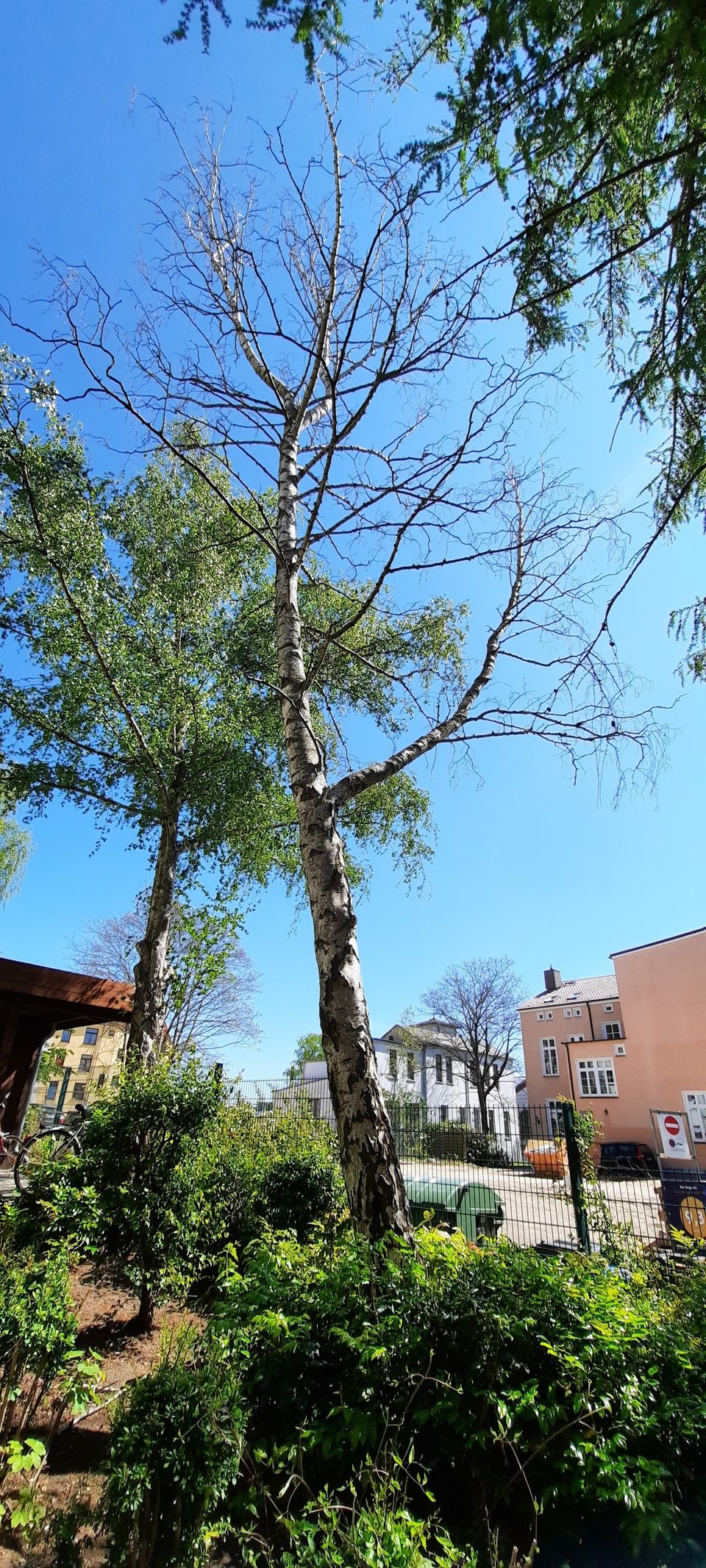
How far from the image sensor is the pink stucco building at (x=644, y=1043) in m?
22.7

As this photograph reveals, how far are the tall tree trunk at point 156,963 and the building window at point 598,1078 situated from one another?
85.7 ft

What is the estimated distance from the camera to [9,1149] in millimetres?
8727

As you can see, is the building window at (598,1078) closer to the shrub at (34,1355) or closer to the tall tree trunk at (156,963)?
the tall tree trunk at (156,963)

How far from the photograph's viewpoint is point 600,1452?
187cm

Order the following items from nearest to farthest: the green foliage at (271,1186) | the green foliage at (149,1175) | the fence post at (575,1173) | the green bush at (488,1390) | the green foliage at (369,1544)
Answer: the green foliage at (369,1544) → the green bush at (488,1390) → the green foliage at (149,1175) → the green foliage at (271,1186) → the fence post at (575,1173)

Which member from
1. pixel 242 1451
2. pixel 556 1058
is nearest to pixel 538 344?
pixel 242 1451

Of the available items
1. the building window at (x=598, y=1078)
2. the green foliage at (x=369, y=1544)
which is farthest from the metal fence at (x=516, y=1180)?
the building window at (x=598, y=1078)

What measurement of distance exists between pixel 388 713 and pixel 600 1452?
857 cm

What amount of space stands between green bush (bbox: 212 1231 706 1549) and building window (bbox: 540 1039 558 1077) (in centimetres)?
3686

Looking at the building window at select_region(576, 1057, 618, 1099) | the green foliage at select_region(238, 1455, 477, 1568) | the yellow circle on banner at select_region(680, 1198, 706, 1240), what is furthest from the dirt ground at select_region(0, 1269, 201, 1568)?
the building window at select_region(576, 1057, 618, 1099)

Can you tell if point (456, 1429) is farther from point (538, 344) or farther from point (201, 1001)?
point (201, 1001)

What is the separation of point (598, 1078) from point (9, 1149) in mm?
27767

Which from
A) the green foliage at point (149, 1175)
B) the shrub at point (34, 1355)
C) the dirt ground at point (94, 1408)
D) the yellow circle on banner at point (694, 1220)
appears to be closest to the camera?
the dirt ground at point (94, 1408)

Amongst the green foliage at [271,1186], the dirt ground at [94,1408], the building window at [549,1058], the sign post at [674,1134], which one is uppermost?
the building window at [549,1058]
